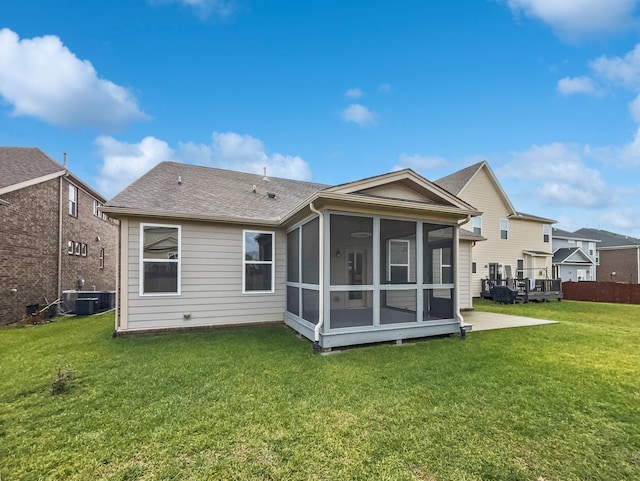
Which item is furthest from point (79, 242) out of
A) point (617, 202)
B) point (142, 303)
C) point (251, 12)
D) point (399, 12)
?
point (617, 202)

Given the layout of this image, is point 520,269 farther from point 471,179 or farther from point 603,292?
point 471,179

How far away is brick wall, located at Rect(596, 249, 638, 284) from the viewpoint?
26344 mm

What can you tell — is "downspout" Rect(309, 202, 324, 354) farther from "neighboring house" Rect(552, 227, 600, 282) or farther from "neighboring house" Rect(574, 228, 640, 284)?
"neighboring house" Rect(574, 228, 640, 284)

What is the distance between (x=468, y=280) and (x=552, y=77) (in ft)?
26.7

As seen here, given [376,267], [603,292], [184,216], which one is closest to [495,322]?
[376,267]

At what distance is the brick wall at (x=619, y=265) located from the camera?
2634 centimetres

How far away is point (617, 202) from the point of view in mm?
57594

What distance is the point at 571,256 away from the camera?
23.0 m

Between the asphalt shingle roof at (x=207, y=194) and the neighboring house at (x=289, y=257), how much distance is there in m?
0.05

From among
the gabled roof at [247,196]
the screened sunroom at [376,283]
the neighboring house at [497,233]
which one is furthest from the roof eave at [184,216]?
the neighboring house at [497,233]

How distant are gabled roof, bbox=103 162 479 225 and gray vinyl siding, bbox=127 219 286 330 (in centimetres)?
38

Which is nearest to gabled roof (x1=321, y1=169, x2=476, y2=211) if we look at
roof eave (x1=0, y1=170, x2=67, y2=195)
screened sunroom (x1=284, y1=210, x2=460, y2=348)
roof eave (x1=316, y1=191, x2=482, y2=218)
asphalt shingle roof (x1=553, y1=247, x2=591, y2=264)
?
roof eave (x1=316, y1=191, x2=482, y2=218)

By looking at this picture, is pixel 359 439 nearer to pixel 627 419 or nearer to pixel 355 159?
pixel 627 419

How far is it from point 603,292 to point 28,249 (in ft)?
83.2
